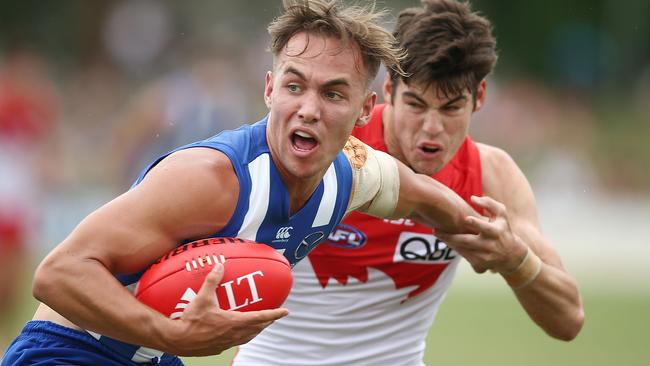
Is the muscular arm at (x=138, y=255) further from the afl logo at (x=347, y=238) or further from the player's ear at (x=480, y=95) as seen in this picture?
the player's ear at (x=480, y=95)

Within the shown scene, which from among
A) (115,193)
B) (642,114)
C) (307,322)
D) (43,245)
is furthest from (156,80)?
(307,322)

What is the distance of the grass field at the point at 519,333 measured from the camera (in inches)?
396

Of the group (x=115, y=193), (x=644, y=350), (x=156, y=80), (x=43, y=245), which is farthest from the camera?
(x=156, y=80)

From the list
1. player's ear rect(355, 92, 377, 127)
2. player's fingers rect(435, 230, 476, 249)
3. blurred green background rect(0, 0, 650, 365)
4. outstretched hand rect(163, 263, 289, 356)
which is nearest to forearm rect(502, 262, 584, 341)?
player's fingers rect(435, 230, 476, 249)

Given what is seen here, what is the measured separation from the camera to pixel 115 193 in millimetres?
16312

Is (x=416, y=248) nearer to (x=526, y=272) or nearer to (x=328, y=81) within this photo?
(x=526, y=272)

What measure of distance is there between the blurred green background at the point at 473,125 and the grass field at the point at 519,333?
32 millimetres

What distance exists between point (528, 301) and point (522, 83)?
19.0 meters

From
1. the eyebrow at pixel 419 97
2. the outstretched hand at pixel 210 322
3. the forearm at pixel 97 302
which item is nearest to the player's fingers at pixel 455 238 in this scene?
the eyebrow at pixel 419 97

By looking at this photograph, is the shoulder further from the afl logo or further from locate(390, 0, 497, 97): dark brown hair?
the afl logo

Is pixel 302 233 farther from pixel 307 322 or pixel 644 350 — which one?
pixel 644 350

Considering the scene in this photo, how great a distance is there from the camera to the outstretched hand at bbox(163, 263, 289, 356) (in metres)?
4.01

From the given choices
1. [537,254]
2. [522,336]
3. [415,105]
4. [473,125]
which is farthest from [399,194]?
[473,125]

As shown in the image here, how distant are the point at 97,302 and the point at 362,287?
2.16 m
